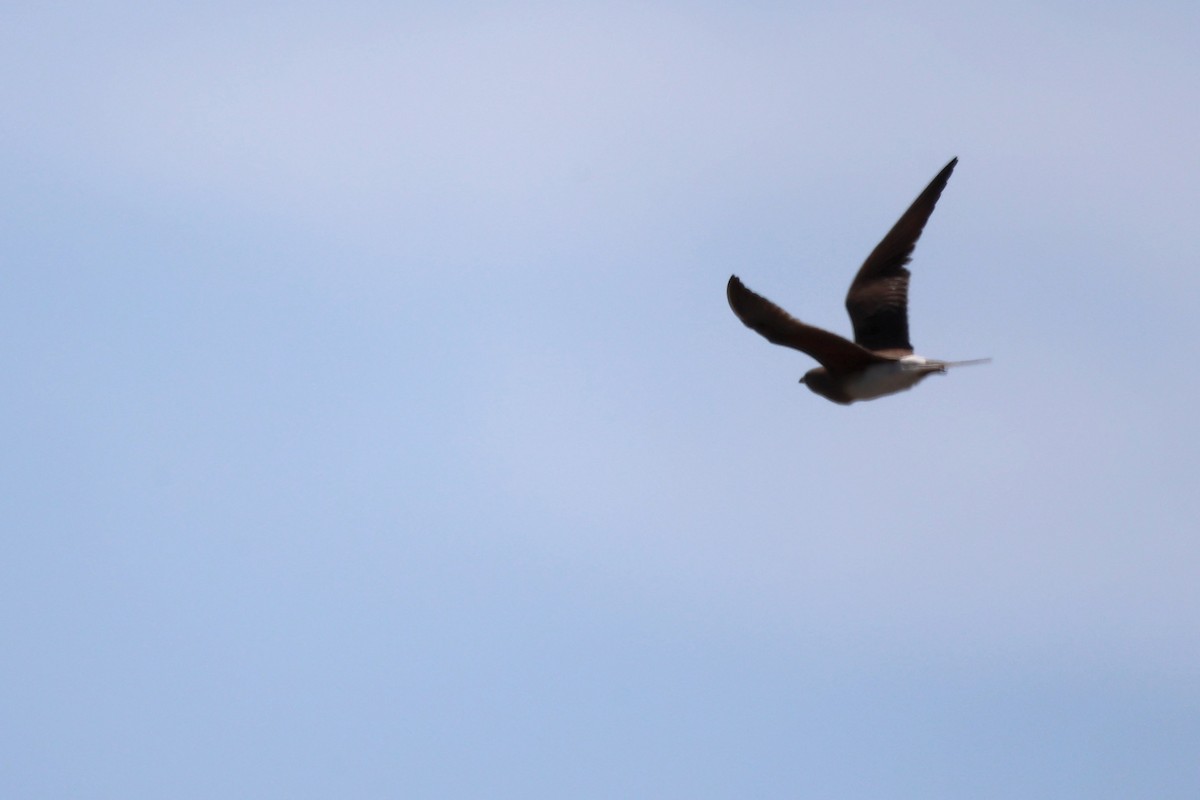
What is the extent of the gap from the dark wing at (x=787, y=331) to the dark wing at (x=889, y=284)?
103 inches

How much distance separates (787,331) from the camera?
2078 cm

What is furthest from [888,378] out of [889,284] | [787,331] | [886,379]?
[889,284]

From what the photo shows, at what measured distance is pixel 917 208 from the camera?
24.3m

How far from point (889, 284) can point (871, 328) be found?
0.70 m

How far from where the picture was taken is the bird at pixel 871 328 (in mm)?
20656

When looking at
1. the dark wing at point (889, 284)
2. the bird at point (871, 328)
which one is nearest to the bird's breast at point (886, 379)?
the bird at point (871, 328)

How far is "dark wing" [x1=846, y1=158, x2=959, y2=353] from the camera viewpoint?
2402cm

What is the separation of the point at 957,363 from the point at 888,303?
4251mm

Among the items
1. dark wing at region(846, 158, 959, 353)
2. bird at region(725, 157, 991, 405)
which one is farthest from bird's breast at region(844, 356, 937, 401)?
dark wing at region(846, 158, 959, 353)

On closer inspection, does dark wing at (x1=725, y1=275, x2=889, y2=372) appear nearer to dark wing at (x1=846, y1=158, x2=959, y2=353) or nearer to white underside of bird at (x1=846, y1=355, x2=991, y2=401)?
white underside of bird at (x1=846, y1=355, x2=991, y2=401)

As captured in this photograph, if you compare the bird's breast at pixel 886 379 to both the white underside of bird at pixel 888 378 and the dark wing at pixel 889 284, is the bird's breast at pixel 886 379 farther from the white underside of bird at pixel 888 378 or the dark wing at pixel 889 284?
the dark wing at pixel 889 284

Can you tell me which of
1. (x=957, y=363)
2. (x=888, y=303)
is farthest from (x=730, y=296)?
(x=888, y=303)

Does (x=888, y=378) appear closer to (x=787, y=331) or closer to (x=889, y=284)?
(x=787, y=331)

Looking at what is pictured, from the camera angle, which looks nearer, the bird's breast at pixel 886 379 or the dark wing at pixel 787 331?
the dark wing at pixel 787 331
